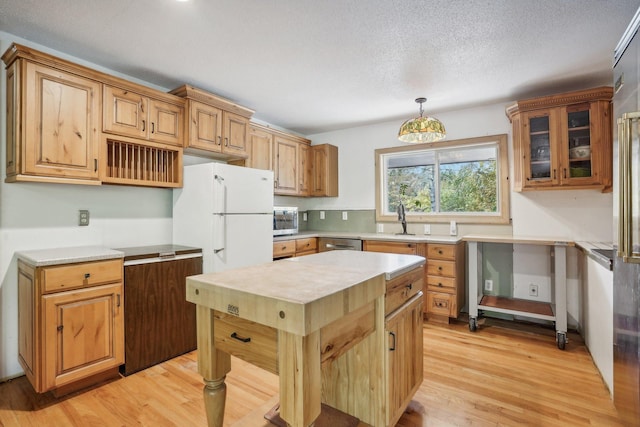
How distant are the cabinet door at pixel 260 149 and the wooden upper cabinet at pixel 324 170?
33.3 inches

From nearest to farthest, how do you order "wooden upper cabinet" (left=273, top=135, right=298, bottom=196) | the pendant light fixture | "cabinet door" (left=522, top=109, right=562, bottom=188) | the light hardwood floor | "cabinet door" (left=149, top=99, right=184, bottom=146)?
the light hardwood floor < "cabinet door" (left=149, top=99, right=184, bottom=146) < the pendant light fixture < "cabinet door" (left=522, top=109, right=562, bottom=188) < "wooden upper cabinet" (left=273, top=135, right=298, bottom=196)

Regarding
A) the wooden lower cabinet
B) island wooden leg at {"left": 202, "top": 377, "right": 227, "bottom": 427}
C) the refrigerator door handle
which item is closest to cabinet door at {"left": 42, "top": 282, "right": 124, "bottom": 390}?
the wooden lower cabinet

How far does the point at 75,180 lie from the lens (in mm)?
2309

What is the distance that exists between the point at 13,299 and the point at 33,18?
1.90 m

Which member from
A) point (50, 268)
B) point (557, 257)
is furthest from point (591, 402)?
point (50, 268)

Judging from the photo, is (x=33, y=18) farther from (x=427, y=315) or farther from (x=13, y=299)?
(x=427, y=315)

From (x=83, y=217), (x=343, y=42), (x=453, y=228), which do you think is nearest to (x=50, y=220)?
(x=83, y=217)

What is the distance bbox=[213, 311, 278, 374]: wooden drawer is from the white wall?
6.41 feet

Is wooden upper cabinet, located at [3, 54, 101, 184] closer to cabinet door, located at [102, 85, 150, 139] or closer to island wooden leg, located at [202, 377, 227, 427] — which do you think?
cabinet door, located at [102, 85, 150, 139]

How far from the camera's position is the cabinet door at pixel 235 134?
324cm

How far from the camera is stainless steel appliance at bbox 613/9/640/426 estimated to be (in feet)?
4.41

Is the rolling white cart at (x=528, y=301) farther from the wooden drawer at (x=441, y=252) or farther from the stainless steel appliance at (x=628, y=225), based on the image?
the stainless steel appliance at (x=628, y=225)

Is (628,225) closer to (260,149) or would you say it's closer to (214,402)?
(214,402)

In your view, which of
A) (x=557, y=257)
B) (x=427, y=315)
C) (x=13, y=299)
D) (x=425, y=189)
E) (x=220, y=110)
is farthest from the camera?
(x=425, y=189)
